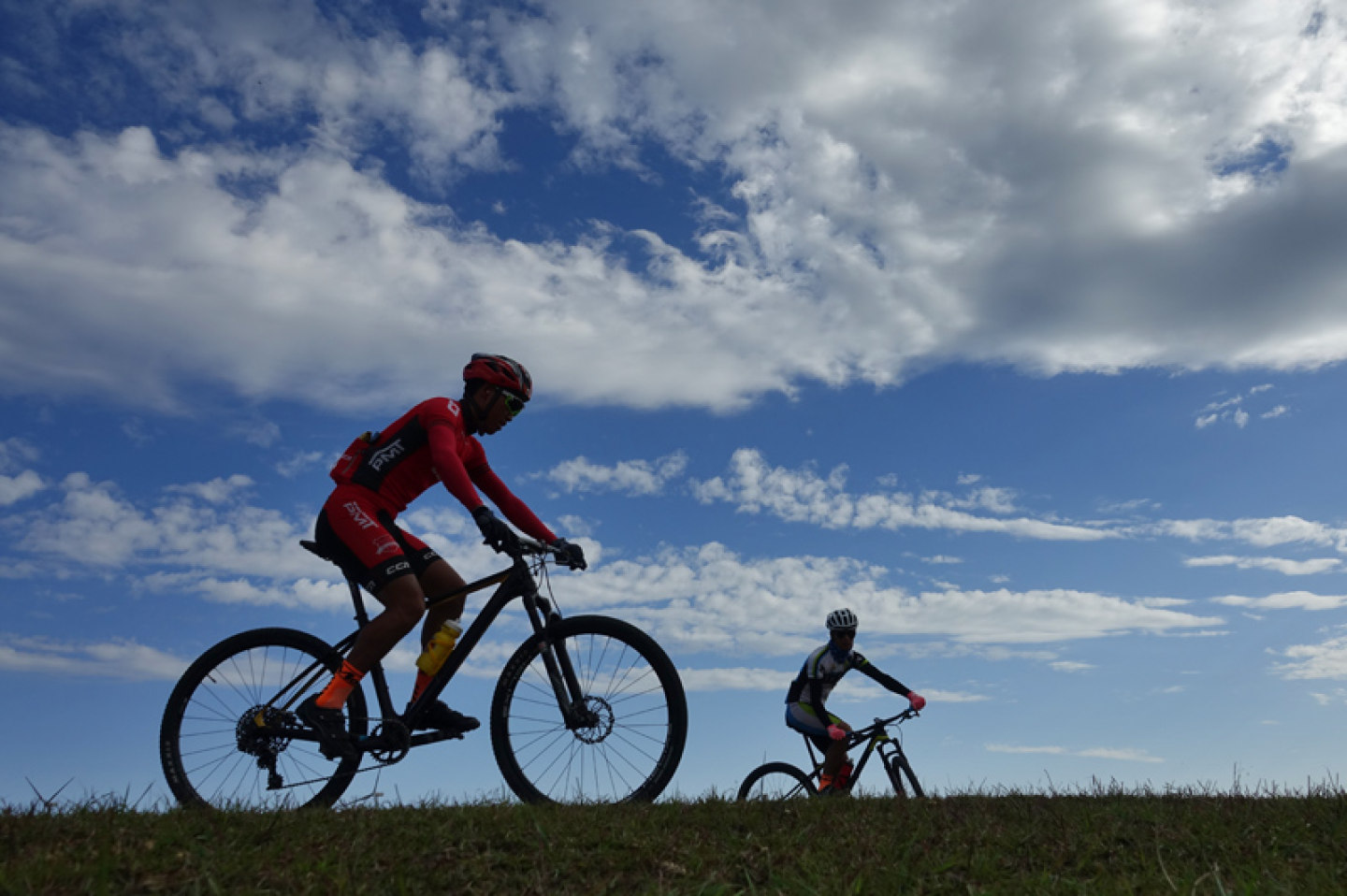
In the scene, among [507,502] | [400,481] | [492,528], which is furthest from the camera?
[507,502]

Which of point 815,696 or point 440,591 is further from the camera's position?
point 815,696

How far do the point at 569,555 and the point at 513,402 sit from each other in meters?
1.39

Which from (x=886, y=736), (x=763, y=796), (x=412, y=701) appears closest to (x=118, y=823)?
(x=412, y=701)

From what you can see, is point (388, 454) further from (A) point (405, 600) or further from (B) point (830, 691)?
(B) point (830, 691)

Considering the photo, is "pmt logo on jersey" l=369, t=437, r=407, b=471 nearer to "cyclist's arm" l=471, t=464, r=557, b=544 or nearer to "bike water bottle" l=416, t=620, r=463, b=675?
"cyclist's arm" l=471, t=464, r=557, b=544

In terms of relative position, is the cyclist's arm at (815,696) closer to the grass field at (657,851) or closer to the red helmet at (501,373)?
the grass field at (657,851)

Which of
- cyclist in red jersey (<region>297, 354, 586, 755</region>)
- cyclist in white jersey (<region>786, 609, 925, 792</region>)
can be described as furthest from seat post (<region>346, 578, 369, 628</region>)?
cyclist in white jersey (<region>786, 609, 925, 792</region>)

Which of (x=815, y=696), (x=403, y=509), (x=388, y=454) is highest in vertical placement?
(x=388, y=454)

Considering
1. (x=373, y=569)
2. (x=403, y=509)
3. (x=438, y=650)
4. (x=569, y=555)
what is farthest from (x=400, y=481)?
(x=569, y=555)

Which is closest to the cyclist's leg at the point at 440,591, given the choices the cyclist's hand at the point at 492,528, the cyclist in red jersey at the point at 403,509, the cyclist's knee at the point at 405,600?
the cyclist in red jersey at the point at 403,509

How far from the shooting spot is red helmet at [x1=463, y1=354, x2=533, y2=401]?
25.2 feet

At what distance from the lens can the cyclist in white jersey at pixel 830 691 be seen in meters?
13.4

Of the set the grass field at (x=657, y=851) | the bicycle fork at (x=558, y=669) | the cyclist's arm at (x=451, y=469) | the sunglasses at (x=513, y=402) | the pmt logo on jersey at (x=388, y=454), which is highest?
the sunglasses at (x=513, y=402)

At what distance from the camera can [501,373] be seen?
7.70m
